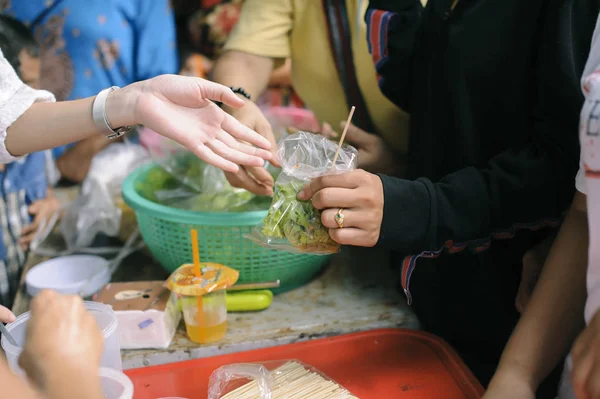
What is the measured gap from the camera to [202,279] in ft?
3.11

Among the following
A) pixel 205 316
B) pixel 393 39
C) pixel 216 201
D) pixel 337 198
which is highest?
pixel 393 39

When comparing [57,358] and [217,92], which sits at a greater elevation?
[217,92]

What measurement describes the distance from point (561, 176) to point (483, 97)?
7.2 inches

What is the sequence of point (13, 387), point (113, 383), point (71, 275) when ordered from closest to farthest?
1. point (13, 387)
2. point (113, 383)
3. point (71, 275)

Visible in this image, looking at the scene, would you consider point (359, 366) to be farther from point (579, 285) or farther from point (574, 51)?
point (574, 51)

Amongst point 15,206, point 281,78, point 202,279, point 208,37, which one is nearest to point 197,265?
point 202,279

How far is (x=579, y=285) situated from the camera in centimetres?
83

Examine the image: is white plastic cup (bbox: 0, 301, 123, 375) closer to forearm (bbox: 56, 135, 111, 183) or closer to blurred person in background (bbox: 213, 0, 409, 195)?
blurred person in background (bbox: 213, 0, 409, 195)

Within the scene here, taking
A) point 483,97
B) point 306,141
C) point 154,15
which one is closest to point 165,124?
point 306,141

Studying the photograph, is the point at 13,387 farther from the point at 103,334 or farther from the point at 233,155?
the point at 233,155

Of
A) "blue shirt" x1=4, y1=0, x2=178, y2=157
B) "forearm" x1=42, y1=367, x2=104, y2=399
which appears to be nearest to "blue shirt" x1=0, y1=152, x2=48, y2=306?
"blue shirt" x1=4, y1=0, x2=178, y2=157

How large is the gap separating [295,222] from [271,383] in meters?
0.27

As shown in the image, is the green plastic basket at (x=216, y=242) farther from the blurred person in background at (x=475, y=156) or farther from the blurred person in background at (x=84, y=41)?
the blurred person in background at (x=84, y=41)

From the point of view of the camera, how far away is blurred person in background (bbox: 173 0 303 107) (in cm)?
242
